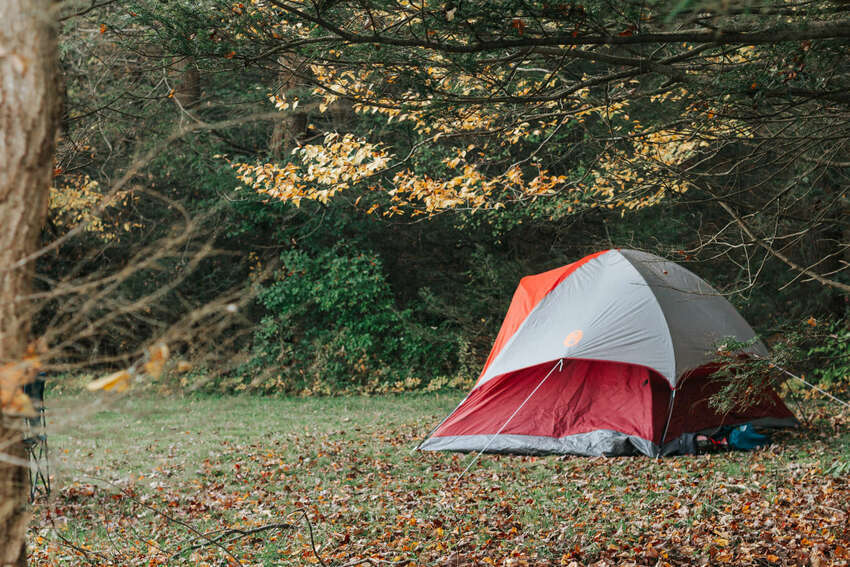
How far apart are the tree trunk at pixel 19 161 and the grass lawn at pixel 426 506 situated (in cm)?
25

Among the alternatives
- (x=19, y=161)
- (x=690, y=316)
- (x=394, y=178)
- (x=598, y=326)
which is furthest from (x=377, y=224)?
(x=19, y=161)

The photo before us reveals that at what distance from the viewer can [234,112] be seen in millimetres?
13984

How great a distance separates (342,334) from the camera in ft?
47.1

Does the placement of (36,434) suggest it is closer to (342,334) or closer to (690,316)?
(690,316)

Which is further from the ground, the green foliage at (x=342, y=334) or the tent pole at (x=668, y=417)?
the green foliage at (x=342, y=334)

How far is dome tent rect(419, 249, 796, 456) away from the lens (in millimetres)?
7145

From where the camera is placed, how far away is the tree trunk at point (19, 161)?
179 cm

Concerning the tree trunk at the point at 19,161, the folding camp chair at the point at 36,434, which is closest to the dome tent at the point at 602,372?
the folding camp chair at the point at 36,434

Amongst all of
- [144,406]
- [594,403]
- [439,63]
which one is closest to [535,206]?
[594,403]

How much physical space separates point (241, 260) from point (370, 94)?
11.1m

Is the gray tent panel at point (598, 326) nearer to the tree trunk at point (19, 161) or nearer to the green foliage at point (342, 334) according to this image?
the tree trunk at point (19, 161)

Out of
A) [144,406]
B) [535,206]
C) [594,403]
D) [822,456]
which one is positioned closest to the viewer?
[144,406]

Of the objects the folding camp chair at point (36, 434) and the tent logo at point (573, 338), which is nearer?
the folding camp chair at point (36, 434)

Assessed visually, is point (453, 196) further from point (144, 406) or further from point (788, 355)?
point (144, 406)
